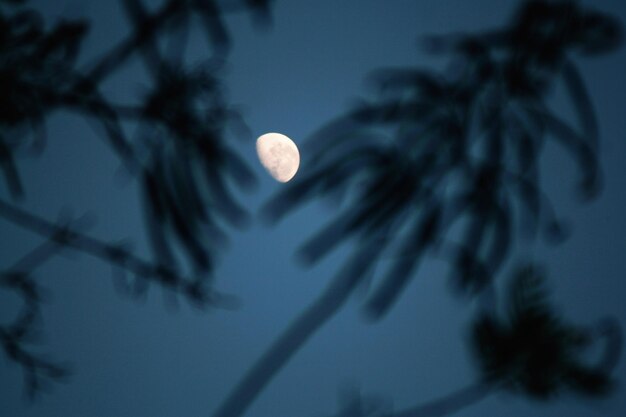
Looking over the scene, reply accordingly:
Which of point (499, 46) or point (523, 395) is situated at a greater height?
point (499, 46)

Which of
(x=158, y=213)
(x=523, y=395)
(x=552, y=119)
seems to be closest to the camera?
(x=552, y=119)

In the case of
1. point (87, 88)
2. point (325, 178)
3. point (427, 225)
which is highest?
point (87, 88)

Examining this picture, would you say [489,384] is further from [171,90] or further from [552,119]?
[171,90]

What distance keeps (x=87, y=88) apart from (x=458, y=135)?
0.75 metres

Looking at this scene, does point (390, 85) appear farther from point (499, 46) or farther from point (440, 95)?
point (499, 46)

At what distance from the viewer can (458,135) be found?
1031 millimetres

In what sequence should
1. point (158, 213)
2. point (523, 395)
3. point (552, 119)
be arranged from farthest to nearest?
point (523, 395), point (158, 213), point (552, 119)

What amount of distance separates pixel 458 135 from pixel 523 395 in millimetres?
655

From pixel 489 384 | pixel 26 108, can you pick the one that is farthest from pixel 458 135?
pixel 26 108

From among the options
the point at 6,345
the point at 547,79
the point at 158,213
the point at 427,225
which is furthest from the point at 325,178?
the point at 6,345

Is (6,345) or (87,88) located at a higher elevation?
(87,88)

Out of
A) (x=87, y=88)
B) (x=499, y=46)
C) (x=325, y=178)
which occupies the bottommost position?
(x=325, y=178)

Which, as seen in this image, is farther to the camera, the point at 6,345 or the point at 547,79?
the point at 6,345

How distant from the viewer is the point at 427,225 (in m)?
1.00
